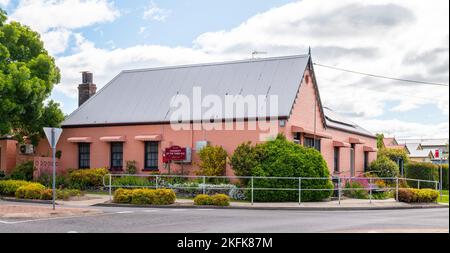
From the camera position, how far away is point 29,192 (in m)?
Answer: 26.3

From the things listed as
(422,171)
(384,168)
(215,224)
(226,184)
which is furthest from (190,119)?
(422,171)

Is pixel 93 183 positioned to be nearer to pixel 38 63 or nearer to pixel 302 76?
pixel 38 63

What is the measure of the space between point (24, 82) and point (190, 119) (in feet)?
26.3

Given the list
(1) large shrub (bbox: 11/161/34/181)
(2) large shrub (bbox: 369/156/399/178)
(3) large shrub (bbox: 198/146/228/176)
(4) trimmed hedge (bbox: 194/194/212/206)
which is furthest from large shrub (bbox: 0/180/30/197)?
(2) large shrub (bbox: 369/156/399/178)

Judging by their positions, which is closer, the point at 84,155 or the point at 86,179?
the point at 86,179

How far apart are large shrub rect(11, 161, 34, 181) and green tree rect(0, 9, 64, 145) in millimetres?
1681

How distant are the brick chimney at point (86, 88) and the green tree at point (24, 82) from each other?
4558 millimetres

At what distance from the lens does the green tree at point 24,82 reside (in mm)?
29469

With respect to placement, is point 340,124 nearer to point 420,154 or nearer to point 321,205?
point 321,205

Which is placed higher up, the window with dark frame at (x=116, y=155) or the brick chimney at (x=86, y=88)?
the brick chimney at (x=86, y=88)

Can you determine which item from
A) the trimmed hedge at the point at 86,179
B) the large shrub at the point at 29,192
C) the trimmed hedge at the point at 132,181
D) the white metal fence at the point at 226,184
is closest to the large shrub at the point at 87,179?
the trimmed hedge at the point at 86,179

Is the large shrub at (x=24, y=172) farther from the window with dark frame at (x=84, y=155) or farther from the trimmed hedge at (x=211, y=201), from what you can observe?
the trimmed hedge at (x=211, y=201)

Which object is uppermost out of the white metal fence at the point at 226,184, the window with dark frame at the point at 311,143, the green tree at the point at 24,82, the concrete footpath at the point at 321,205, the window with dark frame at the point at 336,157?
the green tree at the point at 24,82

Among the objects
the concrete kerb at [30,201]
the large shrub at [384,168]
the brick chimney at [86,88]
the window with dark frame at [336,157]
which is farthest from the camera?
the large shrub at [384,168]
